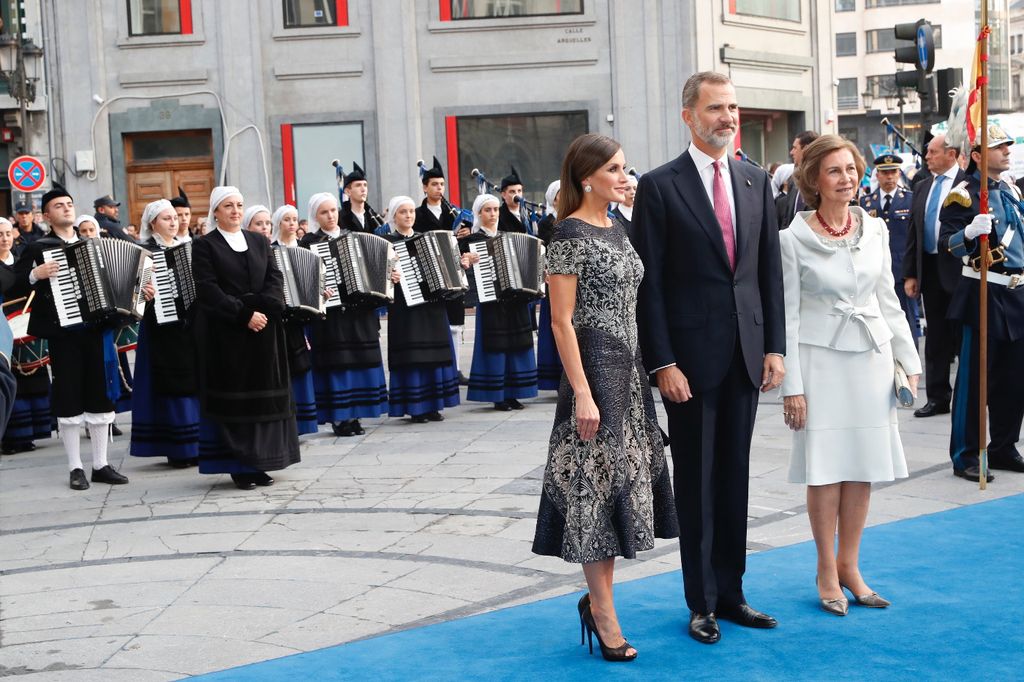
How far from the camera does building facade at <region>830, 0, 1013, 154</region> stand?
6175 centimetres

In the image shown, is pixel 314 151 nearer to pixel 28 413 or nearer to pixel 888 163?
pixel 888 163

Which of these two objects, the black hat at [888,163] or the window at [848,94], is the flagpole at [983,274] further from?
the window at [848,94]

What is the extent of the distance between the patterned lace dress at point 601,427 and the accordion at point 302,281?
16.6 ft

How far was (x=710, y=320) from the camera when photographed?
521 centimetres

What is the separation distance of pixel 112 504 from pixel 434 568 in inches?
119

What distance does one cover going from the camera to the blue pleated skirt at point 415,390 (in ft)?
37.6

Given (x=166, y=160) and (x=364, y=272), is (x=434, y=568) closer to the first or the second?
(x=364, y=272)

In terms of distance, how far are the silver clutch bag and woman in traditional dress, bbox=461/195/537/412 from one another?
6.59 m

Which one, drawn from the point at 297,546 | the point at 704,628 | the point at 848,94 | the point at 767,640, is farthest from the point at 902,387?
the point at 848,94

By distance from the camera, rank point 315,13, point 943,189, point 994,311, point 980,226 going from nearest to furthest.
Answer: point 980,226 < point 994,311 < point 943,189 < point 315,13

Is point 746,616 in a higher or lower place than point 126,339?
lower

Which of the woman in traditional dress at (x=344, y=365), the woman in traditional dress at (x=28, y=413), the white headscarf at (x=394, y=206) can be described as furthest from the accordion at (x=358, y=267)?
the woman in traditional dress at (x=28, y=413)

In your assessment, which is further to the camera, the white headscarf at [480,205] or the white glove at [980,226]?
the white headscarf at [480,205]

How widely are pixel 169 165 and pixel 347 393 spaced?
47.8 feet
